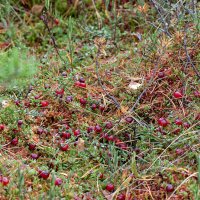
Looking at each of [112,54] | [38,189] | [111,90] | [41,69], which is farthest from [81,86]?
[38,189]

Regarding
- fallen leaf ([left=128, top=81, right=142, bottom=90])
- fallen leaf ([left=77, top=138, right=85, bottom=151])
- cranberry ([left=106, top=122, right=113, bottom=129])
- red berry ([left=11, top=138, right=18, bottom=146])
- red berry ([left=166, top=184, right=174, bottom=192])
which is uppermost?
fallen leaf ([left=128, top=81, right=142, bottom=90])

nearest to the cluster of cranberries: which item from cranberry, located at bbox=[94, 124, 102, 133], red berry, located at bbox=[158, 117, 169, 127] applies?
cranberry, located at bbox=[94, 124, 102, 133]

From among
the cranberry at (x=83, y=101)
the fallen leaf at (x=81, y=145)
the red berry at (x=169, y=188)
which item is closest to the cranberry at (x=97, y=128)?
the fallen leaf at (x=81, y=145)

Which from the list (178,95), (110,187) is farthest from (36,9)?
(110,187)

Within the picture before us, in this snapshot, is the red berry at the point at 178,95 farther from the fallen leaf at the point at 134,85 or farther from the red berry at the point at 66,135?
the red berry at the point at 66,135

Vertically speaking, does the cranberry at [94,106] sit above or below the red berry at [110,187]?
above

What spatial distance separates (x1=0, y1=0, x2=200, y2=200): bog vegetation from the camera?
8.92ft

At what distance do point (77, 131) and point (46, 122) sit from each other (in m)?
0.29

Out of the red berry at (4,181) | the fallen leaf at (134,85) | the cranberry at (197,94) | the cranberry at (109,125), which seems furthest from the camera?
the fallen leaf at (134,85)

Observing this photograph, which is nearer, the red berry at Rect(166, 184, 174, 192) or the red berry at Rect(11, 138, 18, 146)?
the red berry at Rect(166, 184, 174, 192)

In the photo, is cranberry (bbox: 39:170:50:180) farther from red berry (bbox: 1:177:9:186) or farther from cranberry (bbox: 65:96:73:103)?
cranberry (bbox: 65:96:73:103)

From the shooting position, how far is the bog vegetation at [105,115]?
272 cm

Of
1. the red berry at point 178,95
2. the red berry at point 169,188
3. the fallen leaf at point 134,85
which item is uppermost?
the red berry at point 178,95

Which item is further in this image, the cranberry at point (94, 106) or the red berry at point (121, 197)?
the cranberry at point (94, 106)
